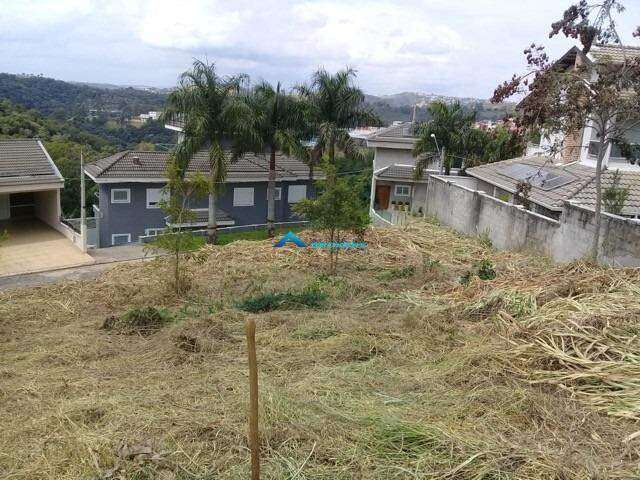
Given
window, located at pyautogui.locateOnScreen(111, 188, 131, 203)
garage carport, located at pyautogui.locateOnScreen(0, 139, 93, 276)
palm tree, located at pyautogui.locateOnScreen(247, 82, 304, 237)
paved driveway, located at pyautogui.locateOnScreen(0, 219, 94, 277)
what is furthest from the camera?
window, located at pyautogui.locateOnScreen(111, 188, 131, 203)

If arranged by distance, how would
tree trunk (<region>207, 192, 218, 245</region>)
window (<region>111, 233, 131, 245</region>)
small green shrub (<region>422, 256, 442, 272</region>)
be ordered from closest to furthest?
small green shrub (<region>422, 256, 442, 272</region>) < tree trunk (<region>207, 192, 218, 245</region>) < window (<region>111, 233, 131, 245</region>)

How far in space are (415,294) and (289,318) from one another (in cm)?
295

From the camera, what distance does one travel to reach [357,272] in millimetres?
14367

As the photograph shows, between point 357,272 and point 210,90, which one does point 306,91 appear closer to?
point 210,90

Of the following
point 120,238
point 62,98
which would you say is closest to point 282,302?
point 120,238

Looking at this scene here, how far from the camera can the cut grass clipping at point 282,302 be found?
35.4ft

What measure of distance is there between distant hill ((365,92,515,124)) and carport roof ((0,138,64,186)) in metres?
15.4

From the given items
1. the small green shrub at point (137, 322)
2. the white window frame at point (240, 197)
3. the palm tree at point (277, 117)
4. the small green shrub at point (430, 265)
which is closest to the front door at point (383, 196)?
the white window frame at point (240, 197)

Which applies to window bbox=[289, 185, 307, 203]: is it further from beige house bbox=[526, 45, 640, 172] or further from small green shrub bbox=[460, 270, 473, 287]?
small green shrub bbox=[460, 270, 473, 287]

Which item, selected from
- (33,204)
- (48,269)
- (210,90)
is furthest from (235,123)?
(33,204)

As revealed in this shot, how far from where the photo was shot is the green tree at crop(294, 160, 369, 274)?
545 inches

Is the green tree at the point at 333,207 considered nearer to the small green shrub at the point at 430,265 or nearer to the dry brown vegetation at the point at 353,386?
the small green shrub at the point at 430,265

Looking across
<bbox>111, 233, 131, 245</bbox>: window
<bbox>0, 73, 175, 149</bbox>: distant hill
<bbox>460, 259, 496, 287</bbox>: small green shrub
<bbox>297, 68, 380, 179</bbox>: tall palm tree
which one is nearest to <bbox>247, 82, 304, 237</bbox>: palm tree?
<bbox>297, 68, 380, 179</bbox>: tall palm tree

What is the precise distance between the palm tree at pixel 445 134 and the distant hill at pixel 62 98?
45.7 meters
